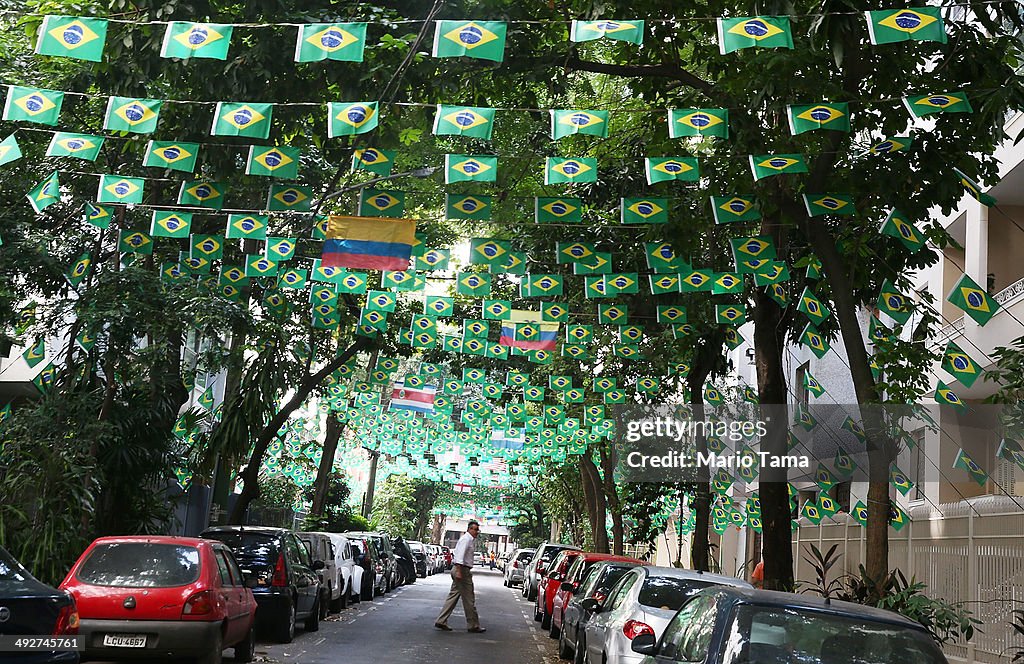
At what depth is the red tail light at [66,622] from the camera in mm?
7945

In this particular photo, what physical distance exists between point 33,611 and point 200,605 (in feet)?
11.8

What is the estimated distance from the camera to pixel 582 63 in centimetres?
1180

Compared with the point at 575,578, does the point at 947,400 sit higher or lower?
higher

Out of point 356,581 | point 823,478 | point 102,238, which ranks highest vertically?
point 102,238

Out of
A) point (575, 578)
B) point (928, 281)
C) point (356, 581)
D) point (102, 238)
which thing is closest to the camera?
point (102, 238)

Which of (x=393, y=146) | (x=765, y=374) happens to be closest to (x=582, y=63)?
(x=393, y=146)

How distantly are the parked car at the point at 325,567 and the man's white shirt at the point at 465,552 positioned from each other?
240 centimetres

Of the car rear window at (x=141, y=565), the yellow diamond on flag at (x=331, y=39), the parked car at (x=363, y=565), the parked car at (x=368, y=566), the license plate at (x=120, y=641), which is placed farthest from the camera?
the parked car at (x=368, y=566)

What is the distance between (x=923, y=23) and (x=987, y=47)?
182cm

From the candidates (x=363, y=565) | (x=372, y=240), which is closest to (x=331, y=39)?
(x=372, y=240)

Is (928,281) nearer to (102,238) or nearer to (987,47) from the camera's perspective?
(987,47)

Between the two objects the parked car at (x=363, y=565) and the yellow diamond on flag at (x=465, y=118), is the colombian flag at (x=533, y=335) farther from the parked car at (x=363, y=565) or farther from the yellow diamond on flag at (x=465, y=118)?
the yellow diamond on flag at (x=465, y=118)

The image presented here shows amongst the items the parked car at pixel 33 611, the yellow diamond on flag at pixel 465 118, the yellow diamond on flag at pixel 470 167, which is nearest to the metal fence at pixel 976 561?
the yellow diamond on flag at pixel 470 167

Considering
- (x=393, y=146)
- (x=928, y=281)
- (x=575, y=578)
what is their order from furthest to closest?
(x=928, y=281)
(x=575, y=578)
(x=393, y=146)
